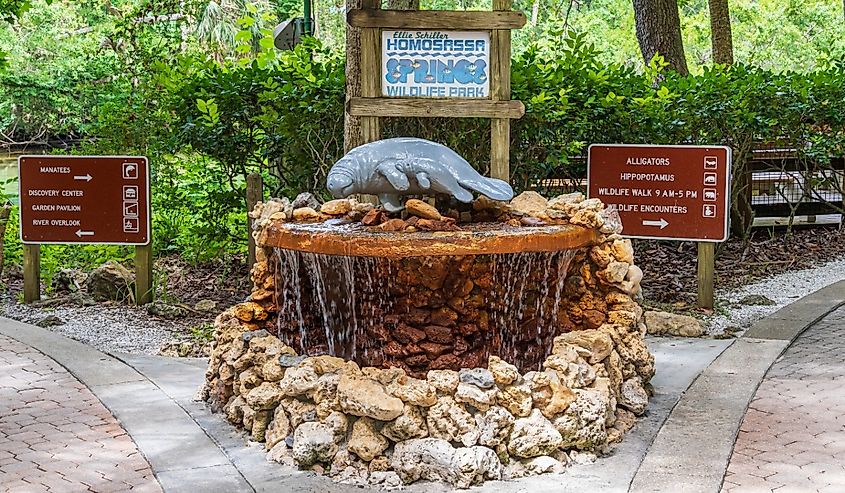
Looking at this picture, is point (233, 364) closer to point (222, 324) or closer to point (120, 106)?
point (222, 324)

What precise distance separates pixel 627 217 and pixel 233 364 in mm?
4260

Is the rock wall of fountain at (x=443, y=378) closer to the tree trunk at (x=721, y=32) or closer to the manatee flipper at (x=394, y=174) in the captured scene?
the manatee flipper at (x=394, y=174)

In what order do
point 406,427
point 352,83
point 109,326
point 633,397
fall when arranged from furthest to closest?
point 109,326, point 352,83, point 633,397, point 406,427

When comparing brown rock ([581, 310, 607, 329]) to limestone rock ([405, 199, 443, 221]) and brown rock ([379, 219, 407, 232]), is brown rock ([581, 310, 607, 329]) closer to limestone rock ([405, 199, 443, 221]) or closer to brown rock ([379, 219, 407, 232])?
limestone rock ([405, 199, 443, 221])

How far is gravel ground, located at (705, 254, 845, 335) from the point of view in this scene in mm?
8381

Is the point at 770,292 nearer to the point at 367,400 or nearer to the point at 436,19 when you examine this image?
the point at 436,19

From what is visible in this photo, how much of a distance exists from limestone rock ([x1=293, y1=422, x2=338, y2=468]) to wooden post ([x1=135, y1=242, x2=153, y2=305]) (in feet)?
14.9

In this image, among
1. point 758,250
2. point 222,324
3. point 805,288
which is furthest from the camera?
point 758,250

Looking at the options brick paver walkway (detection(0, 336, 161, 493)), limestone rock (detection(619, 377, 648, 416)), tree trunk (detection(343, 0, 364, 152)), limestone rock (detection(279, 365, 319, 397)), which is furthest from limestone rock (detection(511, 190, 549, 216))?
brick paver walkway (detection(0, 336, 161, 493))

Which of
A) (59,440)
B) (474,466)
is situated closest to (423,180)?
(474,466)

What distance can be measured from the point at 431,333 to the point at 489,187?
2.83 feet

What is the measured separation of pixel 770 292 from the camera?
31.5 feet

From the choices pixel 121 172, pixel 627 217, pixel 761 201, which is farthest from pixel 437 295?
pixel 761 201

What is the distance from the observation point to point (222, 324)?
19.5 feet
